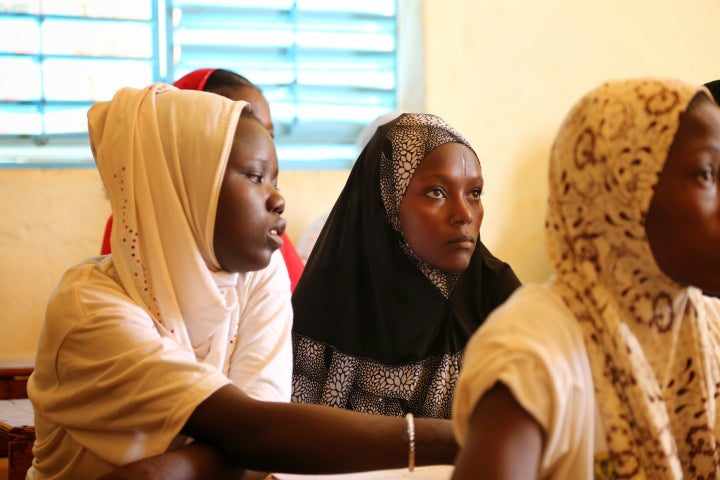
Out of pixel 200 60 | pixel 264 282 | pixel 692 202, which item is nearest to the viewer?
pixel 692 202

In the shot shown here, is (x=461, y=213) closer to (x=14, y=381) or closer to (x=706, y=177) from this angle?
(x=706, y=177)

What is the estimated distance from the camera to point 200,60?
3938 millimetres

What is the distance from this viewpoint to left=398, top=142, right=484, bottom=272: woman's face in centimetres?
249

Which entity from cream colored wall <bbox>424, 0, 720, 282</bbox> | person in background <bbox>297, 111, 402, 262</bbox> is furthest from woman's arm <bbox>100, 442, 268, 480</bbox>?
cream colored wall <bbox>424, 0, 720, 282</bbox>

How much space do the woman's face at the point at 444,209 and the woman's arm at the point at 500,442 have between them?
1.39 m

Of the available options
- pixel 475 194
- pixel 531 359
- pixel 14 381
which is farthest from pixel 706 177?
pixel 14 381

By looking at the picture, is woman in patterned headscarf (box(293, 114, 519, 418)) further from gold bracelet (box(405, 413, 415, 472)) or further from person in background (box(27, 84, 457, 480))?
gold bracelet (box(405, 413, 415, 472))

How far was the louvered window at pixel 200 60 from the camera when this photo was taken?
3727 mm

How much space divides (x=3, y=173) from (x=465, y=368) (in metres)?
2.93

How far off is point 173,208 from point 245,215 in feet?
0.50

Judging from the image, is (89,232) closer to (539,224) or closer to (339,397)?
(339,397)

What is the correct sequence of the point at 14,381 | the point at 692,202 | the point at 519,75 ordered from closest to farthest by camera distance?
the point at 692,202 → the point at 14,381 → the point at 519,75

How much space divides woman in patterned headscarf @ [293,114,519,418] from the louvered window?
140 centimetres

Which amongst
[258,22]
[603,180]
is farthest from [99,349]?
[258,22]
